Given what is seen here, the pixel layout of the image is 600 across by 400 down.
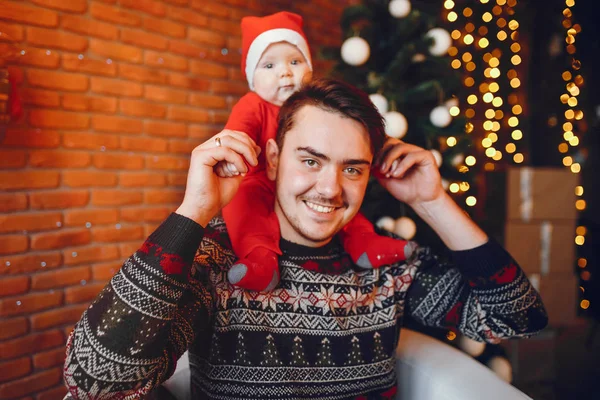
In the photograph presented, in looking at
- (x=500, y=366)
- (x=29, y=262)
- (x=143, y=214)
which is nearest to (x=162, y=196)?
(x=143, y=214)

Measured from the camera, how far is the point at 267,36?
1.46m

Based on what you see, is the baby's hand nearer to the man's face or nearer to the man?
the man

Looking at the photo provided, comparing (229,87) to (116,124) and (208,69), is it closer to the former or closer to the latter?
(208,69)

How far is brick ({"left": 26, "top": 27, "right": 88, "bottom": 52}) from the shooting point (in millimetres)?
1754

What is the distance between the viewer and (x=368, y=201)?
A: 1898 millimetres

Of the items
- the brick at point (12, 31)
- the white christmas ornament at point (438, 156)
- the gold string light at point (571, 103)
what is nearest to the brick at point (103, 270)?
the brick at point (12, 31)

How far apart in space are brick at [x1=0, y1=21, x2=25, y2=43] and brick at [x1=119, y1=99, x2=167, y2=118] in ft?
1.62

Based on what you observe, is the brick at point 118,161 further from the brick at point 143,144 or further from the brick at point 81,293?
the brick at point 81,293

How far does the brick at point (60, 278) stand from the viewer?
183 centimetres

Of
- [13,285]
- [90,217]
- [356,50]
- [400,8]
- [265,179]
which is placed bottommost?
[13,285]

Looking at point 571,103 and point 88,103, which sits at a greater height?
point 571,103

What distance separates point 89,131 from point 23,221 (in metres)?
0.51

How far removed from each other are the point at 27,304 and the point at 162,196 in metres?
0.83

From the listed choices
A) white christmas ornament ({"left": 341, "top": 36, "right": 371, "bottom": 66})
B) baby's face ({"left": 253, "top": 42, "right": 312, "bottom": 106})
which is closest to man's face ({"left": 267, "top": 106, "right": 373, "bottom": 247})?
baby's face ({"left": 253, "top": 42, "right": 312, "bottom": 106})
